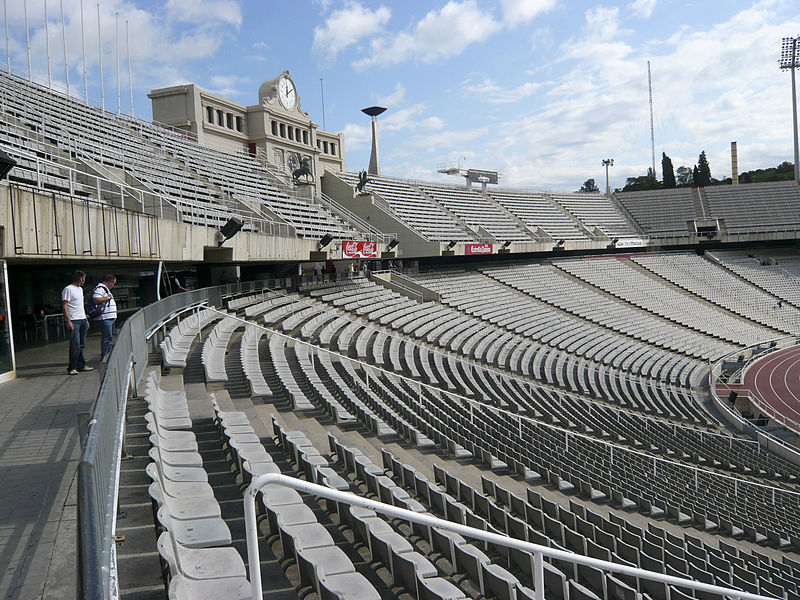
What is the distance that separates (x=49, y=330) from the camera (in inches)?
570

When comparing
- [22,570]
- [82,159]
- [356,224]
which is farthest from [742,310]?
[22,570]

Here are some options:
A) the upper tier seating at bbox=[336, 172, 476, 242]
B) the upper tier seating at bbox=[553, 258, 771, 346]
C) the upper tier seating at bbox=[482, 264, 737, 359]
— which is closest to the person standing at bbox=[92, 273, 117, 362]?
the upper tier seating at bbox=[336, 172, 476, 242]

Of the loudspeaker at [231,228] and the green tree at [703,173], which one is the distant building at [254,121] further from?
the green tree at [703,173]

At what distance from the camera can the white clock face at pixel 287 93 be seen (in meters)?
33.9

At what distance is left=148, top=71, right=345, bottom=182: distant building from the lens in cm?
2911

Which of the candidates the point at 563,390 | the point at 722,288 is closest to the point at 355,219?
the point at 563,390

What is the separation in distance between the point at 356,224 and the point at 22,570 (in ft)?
90.2

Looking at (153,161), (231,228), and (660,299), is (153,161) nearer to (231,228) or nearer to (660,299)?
(231,228)

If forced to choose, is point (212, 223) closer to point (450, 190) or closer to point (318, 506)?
point (318, 506)

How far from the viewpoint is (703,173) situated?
69812 mm

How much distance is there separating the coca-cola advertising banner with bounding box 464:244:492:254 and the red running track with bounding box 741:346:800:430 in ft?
Result: 44.0

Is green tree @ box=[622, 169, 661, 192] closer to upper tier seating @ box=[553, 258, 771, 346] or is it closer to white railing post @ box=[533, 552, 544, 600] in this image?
upper tier seating @ box=[553, 258, 771, 346]

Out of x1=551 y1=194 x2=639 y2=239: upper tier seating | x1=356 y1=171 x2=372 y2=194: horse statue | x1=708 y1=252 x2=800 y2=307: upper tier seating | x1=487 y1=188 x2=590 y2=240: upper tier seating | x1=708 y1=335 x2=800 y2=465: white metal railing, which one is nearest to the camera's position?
x1=708 y1=335 x2=800 y2=465: white metal railing

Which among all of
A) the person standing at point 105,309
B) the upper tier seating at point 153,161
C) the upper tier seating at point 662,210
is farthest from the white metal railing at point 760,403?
the person standing at point 105,309
